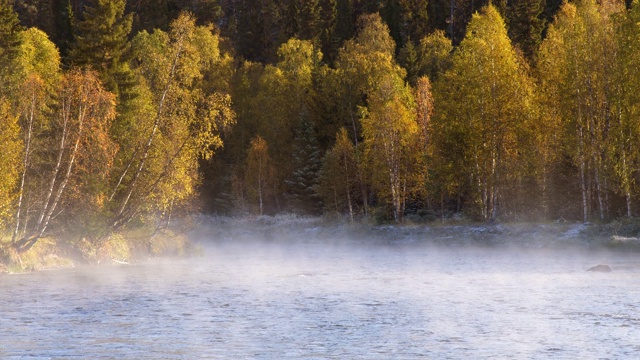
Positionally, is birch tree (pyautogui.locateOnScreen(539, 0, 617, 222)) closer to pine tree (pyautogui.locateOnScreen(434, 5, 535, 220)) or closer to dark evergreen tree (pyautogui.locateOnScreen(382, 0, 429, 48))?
pine tree (pyautogui.locateOnScreen(434, 5, 535, 220))

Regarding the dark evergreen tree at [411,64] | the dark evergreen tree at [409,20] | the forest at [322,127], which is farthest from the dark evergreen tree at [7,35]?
the dark evergreen tree at [409,20]

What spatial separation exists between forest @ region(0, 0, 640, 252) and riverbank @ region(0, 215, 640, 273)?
0.83 meters

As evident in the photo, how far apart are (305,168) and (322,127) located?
19.3 feet

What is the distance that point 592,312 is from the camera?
750 inches

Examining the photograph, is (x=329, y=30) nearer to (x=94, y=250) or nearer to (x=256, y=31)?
(x=256, y=31)

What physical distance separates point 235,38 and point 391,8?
20.6 m

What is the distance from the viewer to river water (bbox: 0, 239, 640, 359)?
14.5 metres

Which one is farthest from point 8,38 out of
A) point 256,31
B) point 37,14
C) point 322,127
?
point 256,31

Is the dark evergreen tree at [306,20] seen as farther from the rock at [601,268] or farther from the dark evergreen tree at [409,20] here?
the rock at [601,268]

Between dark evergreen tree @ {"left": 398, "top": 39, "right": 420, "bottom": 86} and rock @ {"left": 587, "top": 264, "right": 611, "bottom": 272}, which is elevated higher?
dark evergreen tree @ {"left": 398, "top": 39, "right": 420, "bottom": 86}

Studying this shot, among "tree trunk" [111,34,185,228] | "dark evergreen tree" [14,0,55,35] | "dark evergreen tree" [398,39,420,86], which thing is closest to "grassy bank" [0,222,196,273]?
"tree trunk" [111,34,185,228]

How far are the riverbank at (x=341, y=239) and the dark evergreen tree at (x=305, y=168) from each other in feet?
23.3

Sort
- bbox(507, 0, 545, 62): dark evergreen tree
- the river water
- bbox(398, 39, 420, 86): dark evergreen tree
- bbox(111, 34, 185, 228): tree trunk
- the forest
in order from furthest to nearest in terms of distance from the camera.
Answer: bbox(507, 0, 545, 62): dark evergreen tree < bbox(398, 39, 420, 86): dark evergreen tree < bbox(111, 34, 185, 228): tree trunk < the forest < the river water

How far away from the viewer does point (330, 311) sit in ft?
66.2
